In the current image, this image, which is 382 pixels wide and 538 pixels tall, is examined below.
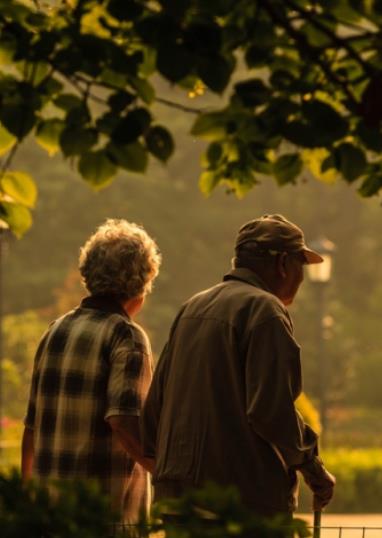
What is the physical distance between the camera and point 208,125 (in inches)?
121

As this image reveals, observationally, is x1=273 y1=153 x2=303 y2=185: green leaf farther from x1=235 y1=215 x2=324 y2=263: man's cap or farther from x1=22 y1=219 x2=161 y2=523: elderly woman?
x1=22 y1=219 x2=161 y2=523: elderly woman

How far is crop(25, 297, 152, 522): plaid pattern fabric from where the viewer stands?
4.75 metres

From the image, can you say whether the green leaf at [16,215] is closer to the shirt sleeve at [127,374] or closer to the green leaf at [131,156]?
the green leaf at [131,156]

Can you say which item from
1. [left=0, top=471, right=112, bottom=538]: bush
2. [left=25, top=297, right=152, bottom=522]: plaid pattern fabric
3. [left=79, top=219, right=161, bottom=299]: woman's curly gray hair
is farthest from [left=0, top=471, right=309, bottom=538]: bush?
[left=79, top=219, right=161, bottom=299]: woman's curly gray hair

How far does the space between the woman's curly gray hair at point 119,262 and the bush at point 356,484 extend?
49.8 ft

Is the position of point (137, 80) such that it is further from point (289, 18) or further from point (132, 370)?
point (132, 370)

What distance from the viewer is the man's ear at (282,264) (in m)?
4.62

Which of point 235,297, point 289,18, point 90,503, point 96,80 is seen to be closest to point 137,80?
point 96,80

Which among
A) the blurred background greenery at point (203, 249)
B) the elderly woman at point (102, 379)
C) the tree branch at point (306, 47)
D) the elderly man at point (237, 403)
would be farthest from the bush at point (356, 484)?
the blurred background greenery at point (203, 249)

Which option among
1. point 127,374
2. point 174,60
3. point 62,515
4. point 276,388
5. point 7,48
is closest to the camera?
point 62,515

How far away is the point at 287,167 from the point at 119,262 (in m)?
1.72

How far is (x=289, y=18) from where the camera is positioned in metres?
3.02

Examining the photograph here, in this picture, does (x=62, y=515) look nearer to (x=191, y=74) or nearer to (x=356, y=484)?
(x=191, y=74)

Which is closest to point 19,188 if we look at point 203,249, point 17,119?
point 17,119
